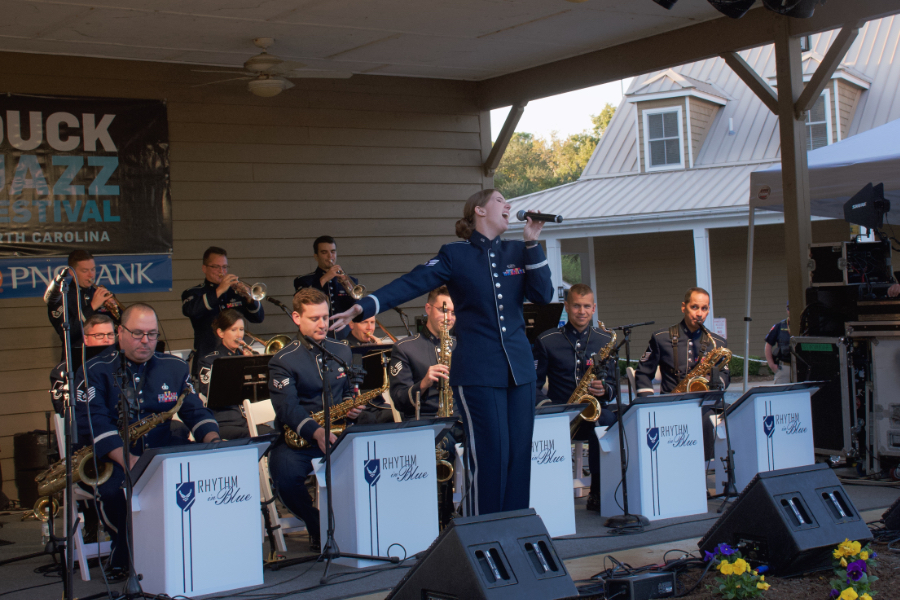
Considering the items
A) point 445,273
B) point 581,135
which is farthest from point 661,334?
point 581,135

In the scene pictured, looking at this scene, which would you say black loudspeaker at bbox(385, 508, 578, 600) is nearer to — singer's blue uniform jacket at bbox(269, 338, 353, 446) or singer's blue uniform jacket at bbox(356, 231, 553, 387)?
singer's blue uniform jacket at bbox(356, 231, 553, 387)

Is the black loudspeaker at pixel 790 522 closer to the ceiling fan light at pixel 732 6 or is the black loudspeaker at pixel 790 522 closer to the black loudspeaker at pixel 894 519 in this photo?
the black loudspeaker at pixel 894 519

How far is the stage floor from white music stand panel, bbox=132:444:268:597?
2.8 inches

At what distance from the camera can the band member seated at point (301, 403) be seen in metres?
4.95

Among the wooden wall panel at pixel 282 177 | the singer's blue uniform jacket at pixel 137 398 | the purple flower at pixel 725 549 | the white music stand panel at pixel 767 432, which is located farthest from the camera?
the wooden wall panel at pixel 282 177

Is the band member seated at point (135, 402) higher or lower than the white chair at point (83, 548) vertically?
higher

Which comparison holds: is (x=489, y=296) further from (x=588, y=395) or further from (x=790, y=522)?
(x=588, y=395)

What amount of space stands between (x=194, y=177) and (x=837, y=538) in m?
5.86

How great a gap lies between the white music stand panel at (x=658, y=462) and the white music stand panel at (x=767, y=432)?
1.53ft

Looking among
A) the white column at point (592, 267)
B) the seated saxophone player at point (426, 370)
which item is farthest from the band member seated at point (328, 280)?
the white column at point (592, 267)

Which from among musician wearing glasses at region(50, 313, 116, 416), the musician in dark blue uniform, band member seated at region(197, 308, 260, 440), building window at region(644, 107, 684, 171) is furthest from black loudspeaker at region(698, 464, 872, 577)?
building window at region(644, 107, 684, 171)

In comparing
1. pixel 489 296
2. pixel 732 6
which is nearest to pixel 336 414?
pixel 489 296

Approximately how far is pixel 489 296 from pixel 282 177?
467 centimetres

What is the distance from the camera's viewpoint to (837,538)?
3932 mm
